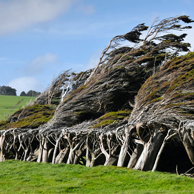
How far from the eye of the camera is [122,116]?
16.5 metres

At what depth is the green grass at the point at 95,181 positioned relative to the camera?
9.60 m

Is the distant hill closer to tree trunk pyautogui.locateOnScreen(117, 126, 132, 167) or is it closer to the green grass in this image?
the green grass

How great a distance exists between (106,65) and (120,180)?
12.8 meters

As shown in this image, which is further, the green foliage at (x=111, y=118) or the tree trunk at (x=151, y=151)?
the green foliage at (x=111, y=118)

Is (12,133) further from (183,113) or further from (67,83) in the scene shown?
(183,113)

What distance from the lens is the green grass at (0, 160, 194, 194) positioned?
9602 millimetres

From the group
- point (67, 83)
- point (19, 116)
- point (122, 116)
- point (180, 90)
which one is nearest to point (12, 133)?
point (19, 116)

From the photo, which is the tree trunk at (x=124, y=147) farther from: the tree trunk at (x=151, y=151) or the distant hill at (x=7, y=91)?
the distant hill at (x=7, y=91)

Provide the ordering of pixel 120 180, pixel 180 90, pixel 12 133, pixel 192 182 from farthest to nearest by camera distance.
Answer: pixel 12 133, pixel 180 90, pixel 120 180, pixel 192 182

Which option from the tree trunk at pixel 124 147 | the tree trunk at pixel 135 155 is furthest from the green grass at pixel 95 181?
the tree trunk at pixel 124 147

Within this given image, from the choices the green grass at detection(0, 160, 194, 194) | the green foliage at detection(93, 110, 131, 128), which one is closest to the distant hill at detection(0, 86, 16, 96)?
the green foliage at detection(93, 110, 131, 128)

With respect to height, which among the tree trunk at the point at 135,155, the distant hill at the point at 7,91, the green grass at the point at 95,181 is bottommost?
the green grass at the point at 95,181

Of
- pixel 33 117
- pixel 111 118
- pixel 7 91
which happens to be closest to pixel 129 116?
pixel 111 118

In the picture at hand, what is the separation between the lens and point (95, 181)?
428 inches
